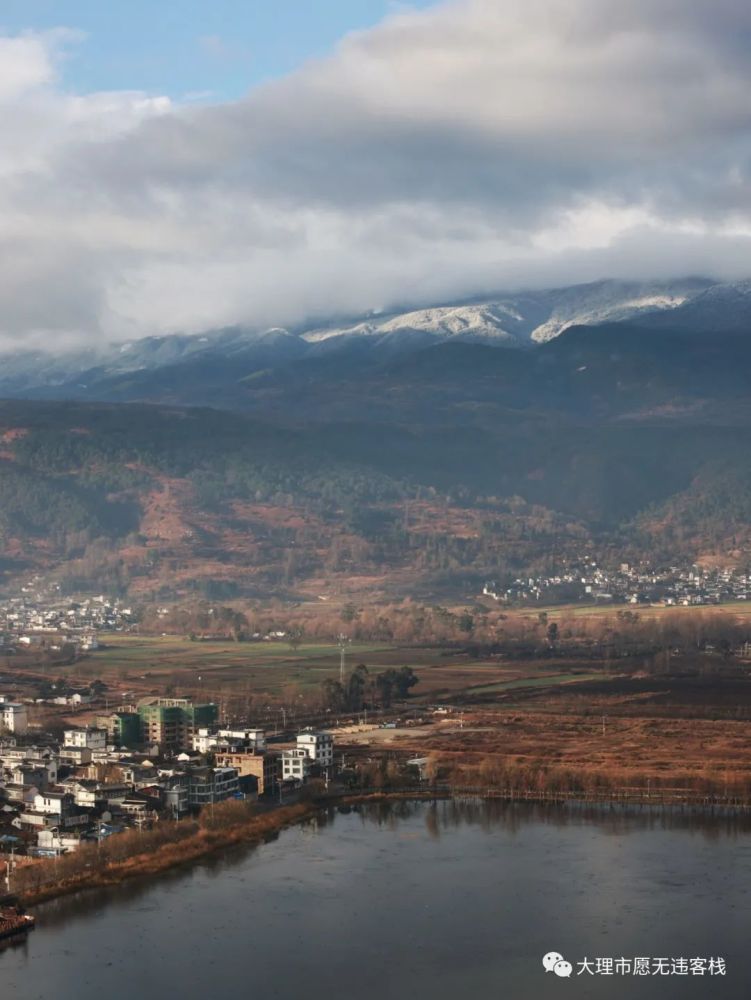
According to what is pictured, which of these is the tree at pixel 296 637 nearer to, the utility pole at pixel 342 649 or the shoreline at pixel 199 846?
the utility pole at pixel 342 649

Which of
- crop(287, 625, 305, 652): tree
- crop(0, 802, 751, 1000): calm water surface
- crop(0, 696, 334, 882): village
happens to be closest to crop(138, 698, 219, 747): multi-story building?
crop(0, 696, 334, 882): village

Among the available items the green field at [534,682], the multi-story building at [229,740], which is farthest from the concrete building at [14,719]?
the green field at [534,682]

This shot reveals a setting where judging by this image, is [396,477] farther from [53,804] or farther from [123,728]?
[53,804]

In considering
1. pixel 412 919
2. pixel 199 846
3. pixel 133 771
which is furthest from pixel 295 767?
pixel 412 919

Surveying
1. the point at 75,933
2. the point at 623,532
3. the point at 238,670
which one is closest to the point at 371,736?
the point at 238,670

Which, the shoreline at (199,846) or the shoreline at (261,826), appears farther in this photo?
the shoreline at (261,826)

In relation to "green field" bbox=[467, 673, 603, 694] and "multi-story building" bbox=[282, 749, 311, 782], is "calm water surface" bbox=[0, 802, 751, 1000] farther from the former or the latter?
"green field" bbox=[467, 673, 603, 694]
